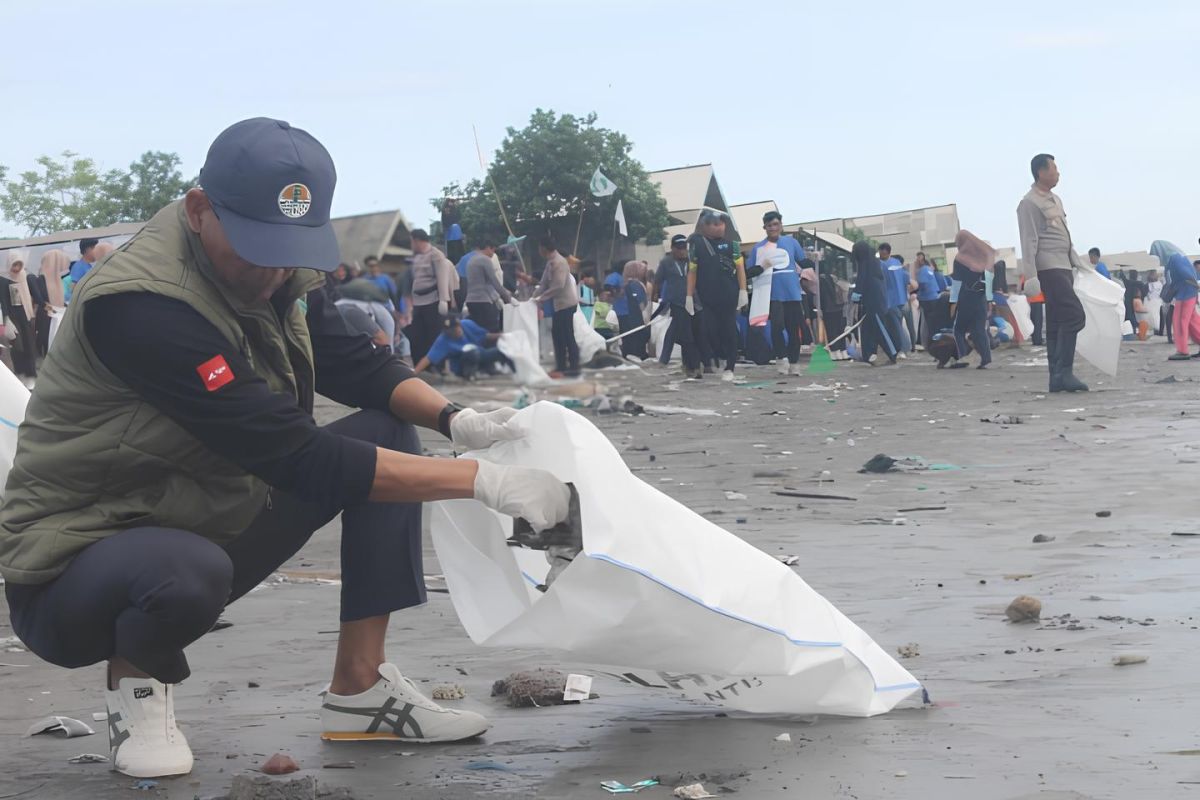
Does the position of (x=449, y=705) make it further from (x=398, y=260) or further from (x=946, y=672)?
(x=398, y=260)

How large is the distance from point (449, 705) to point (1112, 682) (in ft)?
4.77

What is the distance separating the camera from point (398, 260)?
4852 mm

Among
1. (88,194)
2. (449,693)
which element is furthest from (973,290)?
(88,194)

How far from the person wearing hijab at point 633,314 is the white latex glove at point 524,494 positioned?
19.7 m

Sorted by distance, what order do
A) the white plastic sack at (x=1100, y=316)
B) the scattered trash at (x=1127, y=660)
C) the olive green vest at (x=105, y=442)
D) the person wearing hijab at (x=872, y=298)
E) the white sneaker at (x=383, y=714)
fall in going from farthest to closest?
the person wearing hijab at (x=872, y=298) < the white plastic sack at (x=1100, y=316) < the scattered trash at (x=1127, y=660) < the white sneaker at (x=383, y=714) < the olive green vest at (x=105, y=442)

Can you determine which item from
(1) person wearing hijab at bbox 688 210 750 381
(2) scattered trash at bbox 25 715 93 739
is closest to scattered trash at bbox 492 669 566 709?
(2) scattered trash at bbox 25 715 93 739

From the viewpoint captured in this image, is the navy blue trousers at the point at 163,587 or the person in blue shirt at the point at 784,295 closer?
the navy blue trousers at the point at 163,587

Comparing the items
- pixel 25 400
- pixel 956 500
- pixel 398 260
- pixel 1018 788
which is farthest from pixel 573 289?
pixel 1018 788

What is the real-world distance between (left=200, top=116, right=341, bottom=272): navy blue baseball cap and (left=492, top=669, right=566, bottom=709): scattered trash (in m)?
1.16

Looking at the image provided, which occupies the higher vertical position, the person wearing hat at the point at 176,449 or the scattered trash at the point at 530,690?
the person wearing hat at the point at 176,449

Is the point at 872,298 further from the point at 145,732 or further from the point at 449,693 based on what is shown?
the point at 145,732

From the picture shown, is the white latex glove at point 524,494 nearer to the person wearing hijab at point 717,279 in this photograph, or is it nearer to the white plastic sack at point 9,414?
the white plastic sack at point 9,414

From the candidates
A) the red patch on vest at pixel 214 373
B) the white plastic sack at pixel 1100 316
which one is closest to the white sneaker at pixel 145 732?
the red patch on vest at pixel 214 373

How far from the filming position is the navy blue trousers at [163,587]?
2.71 meters
